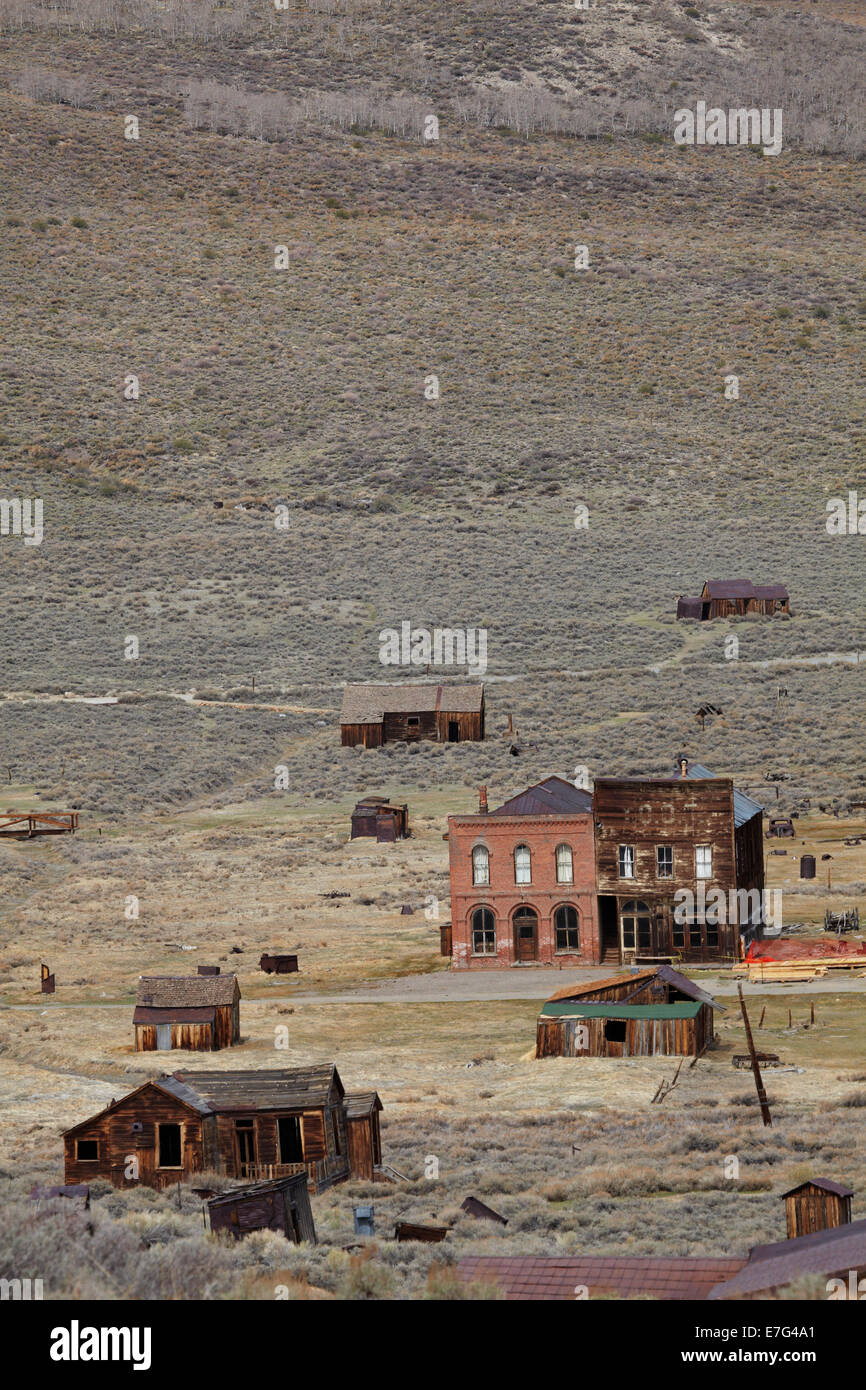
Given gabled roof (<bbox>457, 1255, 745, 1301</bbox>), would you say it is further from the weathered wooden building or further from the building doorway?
the building doorway

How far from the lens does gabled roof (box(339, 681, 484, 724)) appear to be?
8400 cm

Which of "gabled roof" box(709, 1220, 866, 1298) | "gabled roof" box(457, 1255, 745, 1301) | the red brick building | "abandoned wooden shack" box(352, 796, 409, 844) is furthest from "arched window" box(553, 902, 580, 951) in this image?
"gabled roof" box(709, 1220, 866, 1298)

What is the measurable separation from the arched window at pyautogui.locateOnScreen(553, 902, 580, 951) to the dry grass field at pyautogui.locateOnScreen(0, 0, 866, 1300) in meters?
3.90

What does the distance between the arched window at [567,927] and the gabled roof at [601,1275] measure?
29.0 meters

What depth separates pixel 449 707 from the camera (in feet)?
276

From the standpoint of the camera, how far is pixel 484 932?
47.7 metres

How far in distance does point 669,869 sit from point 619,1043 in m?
11.2

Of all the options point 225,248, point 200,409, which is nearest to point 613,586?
point 200,409

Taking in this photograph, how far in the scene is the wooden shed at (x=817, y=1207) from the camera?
2039 centimetres

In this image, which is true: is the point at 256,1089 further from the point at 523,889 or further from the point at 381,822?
the point at 381,822

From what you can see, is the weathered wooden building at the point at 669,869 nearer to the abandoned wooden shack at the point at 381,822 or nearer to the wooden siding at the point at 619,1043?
the wooden siding at the point at 619,1043

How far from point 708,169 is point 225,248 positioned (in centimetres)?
5624
